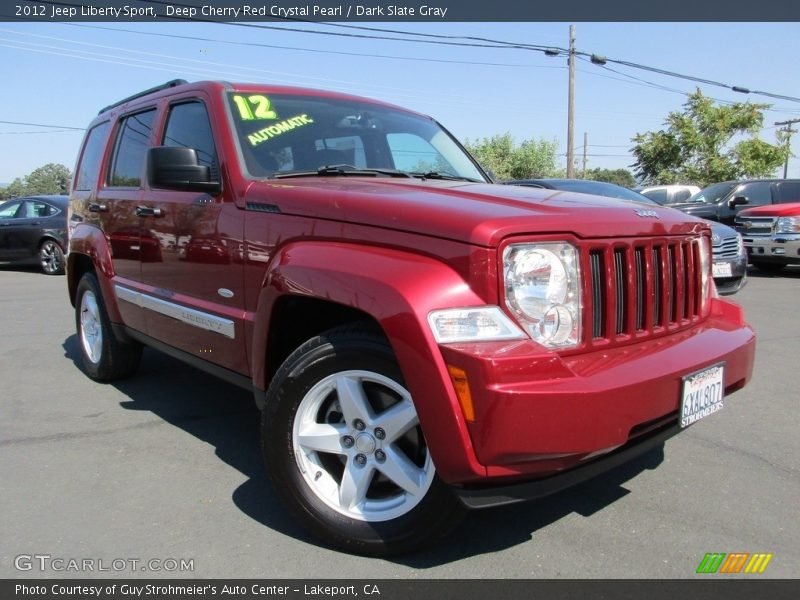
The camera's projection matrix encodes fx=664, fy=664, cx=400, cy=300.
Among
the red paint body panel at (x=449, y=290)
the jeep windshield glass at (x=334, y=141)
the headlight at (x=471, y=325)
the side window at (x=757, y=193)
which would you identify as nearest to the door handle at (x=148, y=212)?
the red paint body panel at (x=449, y=290)

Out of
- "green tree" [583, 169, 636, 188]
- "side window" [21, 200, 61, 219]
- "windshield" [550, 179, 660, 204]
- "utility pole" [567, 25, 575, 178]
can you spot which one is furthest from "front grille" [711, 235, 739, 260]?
"green tree" [583, 169, 636, 188]

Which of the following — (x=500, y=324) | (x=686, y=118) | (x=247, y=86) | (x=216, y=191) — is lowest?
(x=500, y=324)

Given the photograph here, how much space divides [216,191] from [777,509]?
2.94m

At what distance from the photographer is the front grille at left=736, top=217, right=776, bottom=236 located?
11.0 meters

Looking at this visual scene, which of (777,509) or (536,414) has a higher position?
(536,414)

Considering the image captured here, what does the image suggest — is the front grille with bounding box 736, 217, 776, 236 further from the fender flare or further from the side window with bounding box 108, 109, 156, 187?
the fender flare

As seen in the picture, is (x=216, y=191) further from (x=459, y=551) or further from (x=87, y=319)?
(x=87, y=319)

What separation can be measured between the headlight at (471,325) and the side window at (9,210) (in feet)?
43.6

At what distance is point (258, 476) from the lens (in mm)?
3305

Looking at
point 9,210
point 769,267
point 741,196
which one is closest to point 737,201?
point 741,196

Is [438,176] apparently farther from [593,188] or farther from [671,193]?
[671,193]

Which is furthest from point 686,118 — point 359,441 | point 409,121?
point 359,441

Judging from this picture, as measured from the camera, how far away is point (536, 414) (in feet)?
6.71

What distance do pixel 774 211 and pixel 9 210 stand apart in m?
14.0
